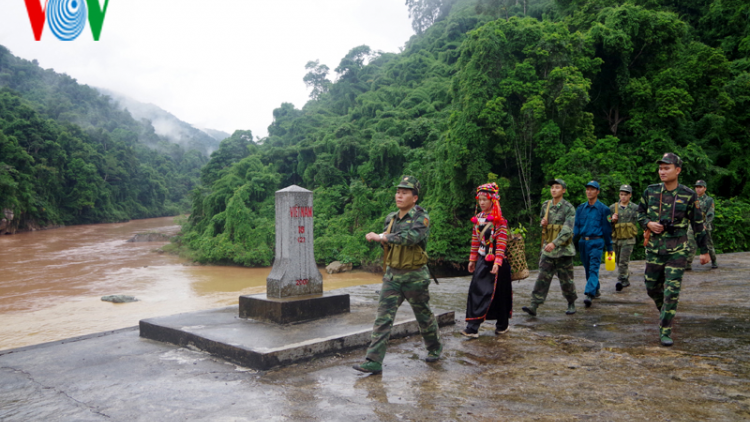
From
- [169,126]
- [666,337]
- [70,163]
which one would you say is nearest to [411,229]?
[666,337]

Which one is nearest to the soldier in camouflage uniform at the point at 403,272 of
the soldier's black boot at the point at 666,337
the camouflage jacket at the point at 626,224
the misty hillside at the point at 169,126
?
the soldier's black boot at the point at 666,337

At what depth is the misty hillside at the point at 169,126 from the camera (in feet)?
424

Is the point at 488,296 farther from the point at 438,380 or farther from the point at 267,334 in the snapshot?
the point at 267,334

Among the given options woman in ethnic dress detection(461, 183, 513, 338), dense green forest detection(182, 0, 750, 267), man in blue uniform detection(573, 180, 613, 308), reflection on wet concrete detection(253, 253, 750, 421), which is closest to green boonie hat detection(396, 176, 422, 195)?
woman in ethnic dress detection(461, 183, 513, 338)

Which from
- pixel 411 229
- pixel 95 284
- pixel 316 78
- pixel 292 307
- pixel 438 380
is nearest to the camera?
pixel 438 380

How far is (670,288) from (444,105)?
30056 millimetres

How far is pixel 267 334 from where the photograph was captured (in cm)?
531

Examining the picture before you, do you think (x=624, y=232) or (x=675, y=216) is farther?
(x=624, y=232)

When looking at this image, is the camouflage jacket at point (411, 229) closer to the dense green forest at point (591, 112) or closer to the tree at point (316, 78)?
the dense green forest at point (591, 112)

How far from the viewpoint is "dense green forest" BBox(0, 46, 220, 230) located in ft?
128

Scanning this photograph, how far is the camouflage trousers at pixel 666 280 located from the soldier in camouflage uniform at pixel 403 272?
2408mm

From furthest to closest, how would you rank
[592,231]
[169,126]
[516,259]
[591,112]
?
[169,126], [591,112], [592,231], [516,259]

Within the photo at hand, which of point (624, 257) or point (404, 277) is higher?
point (404, 277)

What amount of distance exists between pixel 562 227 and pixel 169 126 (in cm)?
15566
